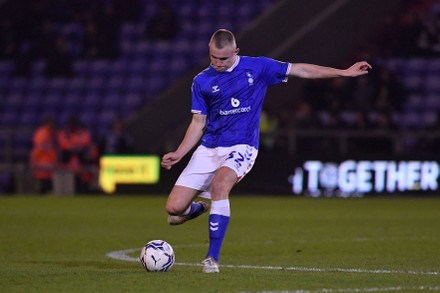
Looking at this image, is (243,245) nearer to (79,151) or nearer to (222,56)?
(222,56)

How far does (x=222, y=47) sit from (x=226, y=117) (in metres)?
0.64

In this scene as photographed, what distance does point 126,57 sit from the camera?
90.2ft

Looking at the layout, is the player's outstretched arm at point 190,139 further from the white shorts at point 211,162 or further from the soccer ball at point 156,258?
the soccer ball at point 156,258

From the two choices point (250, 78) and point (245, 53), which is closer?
point (250, 78)

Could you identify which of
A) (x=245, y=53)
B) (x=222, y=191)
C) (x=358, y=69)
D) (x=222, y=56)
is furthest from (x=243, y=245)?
(x=245, y=53)

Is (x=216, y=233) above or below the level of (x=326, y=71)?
below

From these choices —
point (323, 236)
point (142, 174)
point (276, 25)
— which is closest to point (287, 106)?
point (276, 25)

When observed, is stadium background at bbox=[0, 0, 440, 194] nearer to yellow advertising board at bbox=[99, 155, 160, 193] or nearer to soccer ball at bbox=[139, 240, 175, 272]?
yellow advertising board at bbox=[99, 155, 160, 193]

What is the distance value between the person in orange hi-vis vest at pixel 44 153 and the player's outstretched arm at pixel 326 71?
1474cm

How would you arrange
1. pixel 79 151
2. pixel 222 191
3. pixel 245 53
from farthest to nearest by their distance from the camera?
pixel 245 53, pixel 79 151, pixel 222 191

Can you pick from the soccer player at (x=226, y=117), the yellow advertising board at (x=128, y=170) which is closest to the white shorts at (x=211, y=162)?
the soccer player at (x=226, y=117)

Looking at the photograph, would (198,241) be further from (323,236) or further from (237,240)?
(323,236)

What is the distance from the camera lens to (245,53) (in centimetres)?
2489

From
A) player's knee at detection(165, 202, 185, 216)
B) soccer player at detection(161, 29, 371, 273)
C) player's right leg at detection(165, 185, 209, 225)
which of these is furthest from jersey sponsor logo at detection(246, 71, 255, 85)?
player's knee at detection(165, 202, 185, 216)
